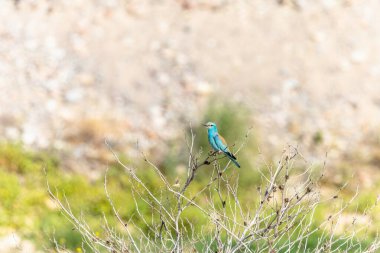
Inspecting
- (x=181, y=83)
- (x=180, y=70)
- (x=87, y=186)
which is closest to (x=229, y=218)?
(x=87, y=186)

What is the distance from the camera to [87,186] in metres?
11.5

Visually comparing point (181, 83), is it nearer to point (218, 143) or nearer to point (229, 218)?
point (218, 143)

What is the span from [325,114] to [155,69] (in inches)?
138

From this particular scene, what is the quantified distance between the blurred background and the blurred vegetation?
44 millimetres

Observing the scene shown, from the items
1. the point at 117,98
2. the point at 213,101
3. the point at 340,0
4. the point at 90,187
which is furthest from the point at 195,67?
the point at 90,187

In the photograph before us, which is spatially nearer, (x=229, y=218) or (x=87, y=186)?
(x=229, y=218)

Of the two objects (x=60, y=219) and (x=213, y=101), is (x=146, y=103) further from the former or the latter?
(x=60, y=219)

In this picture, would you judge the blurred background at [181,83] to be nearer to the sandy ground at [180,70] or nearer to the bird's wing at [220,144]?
the sandy ground at [180,70]

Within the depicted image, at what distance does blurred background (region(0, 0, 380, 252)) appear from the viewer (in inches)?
519

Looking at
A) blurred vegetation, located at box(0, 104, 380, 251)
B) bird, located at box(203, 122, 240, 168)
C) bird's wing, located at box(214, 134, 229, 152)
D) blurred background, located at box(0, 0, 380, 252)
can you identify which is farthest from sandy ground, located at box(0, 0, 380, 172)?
bird's wing, located at box(214, 134, 229, 152)

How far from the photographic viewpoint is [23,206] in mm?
10469

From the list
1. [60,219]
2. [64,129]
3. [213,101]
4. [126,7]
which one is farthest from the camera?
[126,7]

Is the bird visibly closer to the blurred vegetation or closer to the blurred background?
the blurred vegetation

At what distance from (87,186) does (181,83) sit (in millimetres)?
4695
